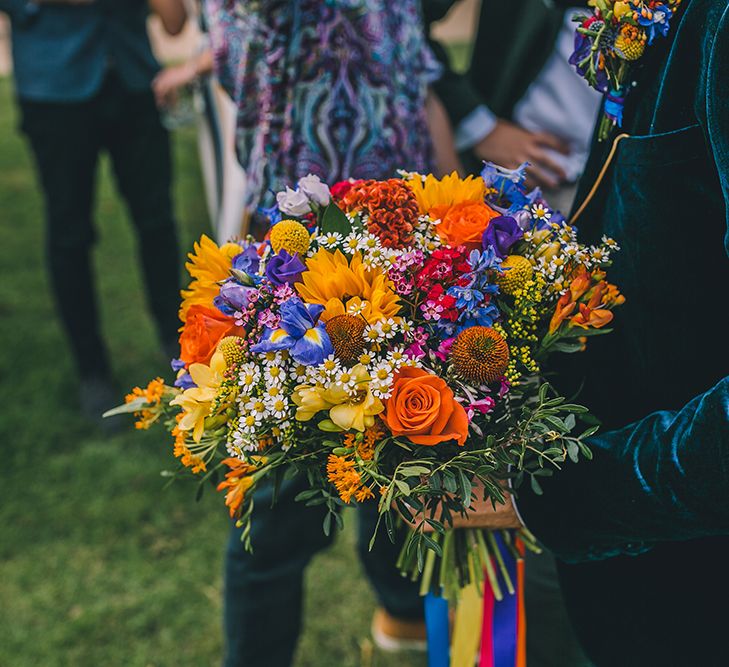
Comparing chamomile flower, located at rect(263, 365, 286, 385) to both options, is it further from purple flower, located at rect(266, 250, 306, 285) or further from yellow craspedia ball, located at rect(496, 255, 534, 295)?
yellow craspedia ball, located at rect(496, 255, 534, 295)

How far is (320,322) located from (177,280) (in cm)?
258

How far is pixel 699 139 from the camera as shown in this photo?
1.00m

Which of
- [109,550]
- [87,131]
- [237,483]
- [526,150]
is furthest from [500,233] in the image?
[87,131]

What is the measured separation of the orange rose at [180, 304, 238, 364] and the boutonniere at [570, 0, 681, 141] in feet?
1.95

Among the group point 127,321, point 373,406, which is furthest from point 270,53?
point 127,321

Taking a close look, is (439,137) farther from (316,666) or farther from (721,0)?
(316,666)

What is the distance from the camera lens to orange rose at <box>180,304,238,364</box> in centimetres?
118

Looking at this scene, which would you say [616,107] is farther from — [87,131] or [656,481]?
[87,131]

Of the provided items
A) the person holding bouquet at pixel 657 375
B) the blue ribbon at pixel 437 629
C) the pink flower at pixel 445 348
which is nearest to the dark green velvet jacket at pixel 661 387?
the person holding bouquet at pixel 657 375

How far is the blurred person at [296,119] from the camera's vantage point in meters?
1.74

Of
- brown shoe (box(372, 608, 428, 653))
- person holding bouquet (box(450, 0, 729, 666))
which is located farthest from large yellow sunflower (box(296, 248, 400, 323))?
brown shoe (box(372, 608, 428, 653))

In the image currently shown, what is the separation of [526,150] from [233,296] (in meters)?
1.11

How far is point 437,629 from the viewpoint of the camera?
1.63m

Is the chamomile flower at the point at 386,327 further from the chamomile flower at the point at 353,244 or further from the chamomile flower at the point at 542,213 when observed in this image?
the chamomile flower at the point at 542,213
